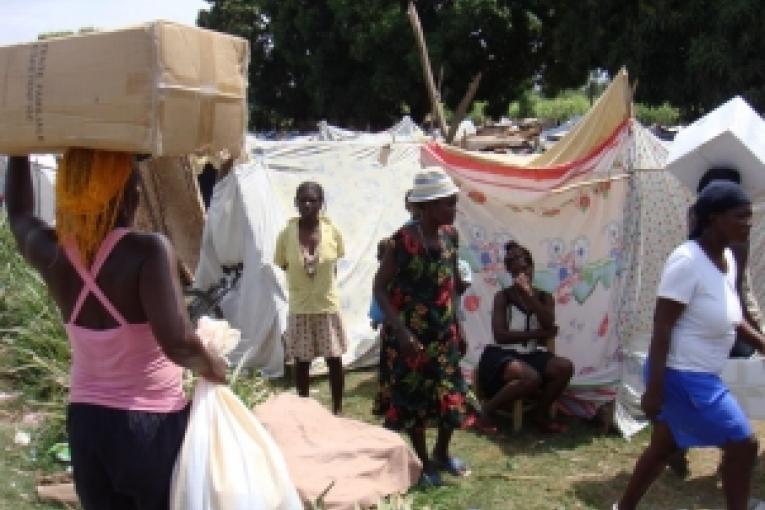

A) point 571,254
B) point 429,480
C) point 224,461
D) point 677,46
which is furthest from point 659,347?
point 677,46

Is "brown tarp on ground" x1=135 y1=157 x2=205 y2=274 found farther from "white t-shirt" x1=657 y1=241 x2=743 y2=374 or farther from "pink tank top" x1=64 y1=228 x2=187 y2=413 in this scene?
"pink tank top" x1=64 y1=228 x2=187 y2=413

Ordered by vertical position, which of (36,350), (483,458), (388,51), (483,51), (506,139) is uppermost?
(483,51)

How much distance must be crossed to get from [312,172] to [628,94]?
301 centimetres

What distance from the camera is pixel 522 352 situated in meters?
5.94

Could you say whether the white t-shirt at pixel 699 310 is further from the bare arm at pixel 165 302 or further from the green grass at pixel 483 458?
the bare arm at pixel 165 302

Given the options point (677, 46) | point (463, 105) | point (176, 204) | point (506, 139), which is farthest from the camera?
point (677, 46)

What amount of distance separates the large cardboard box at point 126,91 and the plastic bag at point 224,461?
62 cm

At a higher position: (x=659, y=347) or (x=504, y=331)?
(x=659, y=347)

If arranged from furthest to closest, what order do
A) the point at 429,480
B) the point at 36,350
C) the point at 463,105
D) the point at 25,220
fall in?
1. the point at 463,105
2. the point at 36,350
3. the point at 429,480
4. the point at 25,220

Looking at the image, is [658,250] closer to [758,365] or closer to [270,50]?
[758,365]

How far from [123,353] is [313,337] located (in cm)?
375

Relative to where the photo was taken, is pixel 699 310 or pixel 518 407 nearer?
pixel 699 310

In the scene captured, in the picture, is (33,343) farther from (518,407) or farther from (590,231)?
(590,231)

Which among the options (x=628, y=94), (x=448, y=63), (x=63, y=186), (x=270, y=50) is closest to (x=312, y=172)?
(x=628, y=94)
